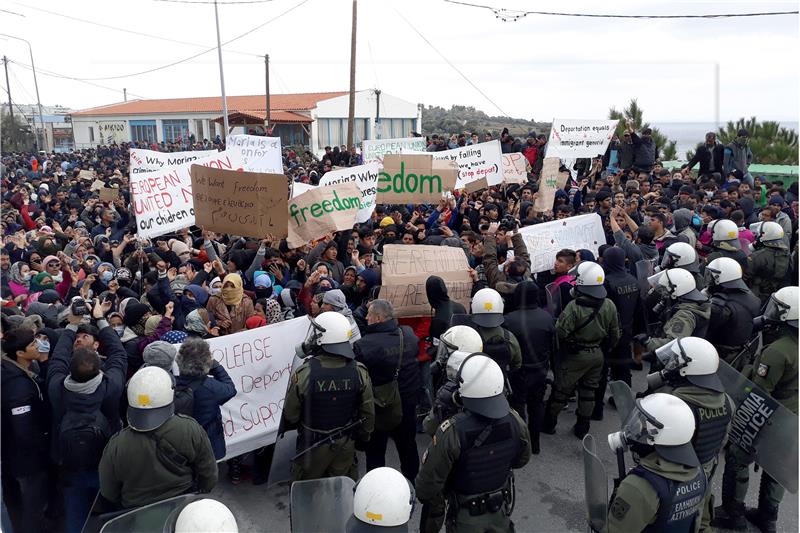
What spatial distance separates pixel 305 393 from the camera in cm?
444

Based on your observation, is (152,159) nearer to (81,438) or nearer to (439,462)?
(81,438)

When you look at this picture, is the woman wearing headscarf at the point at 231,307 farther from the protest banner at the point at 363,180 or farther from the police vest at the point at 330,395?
the protest banner at the point at 363,180

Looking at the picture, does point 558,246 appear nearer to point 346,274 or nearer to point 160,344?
point 346,274

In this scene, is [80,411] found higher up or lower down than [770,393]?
higher up

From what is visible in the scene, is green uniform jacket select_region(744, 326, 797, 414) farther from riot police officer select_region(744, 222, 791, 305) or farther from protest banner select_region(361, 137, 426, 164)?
protest banner select_region(361, 137, 426, 164)

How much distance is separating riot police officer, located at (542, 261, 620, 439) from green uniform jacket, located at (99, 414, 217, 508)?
348 cm

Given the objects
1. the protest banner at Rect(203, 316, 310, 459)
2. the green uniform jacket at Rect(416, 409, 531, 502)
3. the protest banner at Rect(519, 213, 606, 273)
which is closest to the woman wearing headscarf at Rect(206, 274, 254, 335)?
the protest banner at Rect(203, 316, 310, 459)

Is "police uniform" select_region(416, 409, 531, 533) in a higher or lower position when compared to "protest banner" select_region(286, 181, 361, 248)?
lower

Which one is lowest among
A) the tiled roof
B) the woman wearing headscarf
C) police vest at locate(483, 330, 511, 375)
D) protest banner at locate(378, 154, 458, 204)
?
police vest at locate(483, 330, 511, 375)

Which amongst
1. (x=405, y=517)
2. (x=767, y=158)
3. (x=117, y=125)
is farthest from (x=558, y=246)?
(x=117, y=125)

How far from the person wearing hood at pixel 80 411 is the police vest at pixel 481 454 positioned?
228 centimetres

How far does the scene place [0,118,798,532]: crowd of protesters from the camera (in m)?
4.19

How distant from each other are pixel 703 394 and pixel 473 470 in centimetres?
152

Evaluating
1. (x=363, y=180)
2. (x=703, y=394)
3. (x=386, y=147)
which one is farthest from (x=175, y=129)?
(x=703, y=394)
